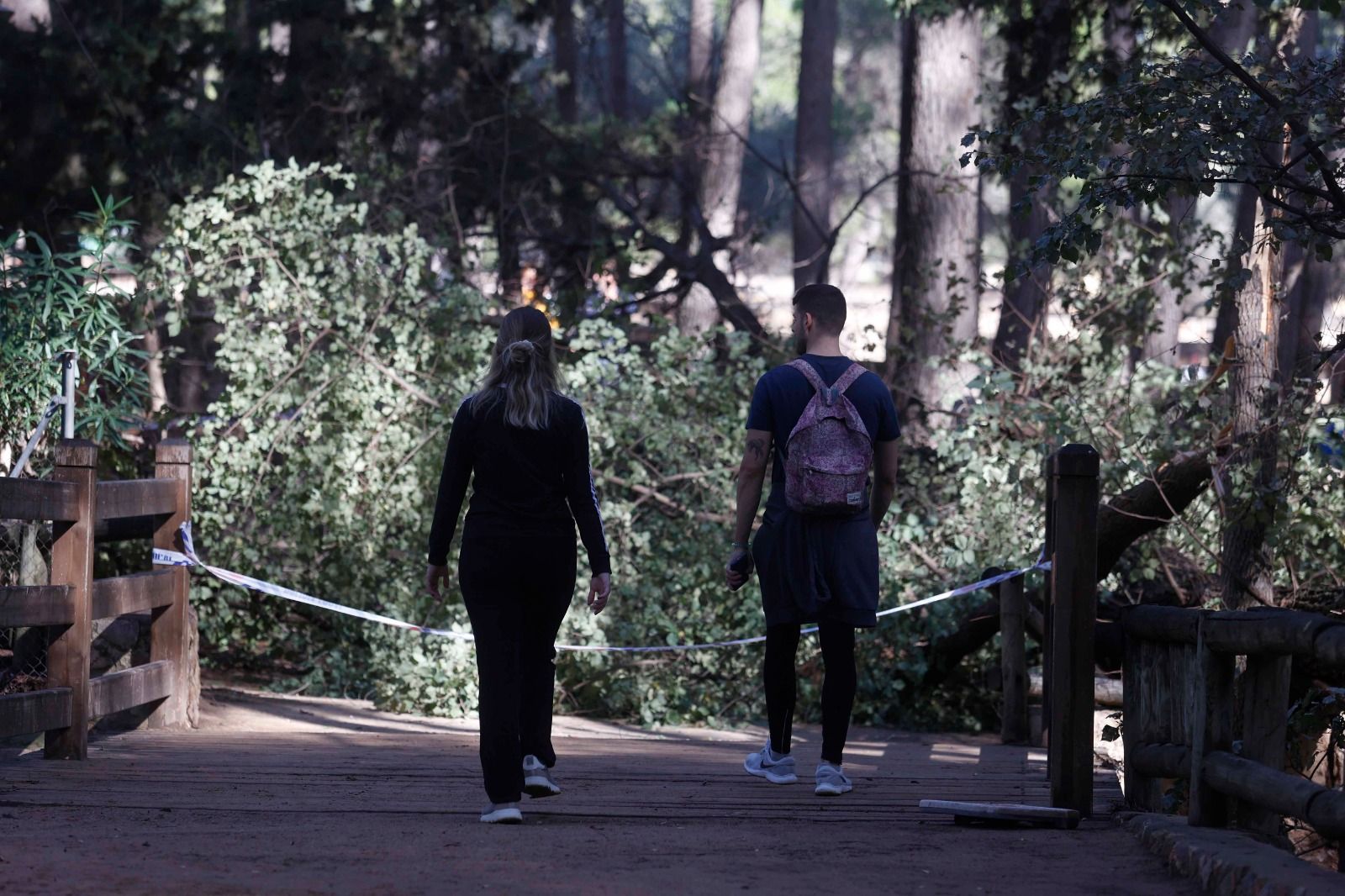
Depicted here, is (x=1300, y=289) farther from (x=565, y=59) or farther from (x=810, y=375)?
(x=810, y=375)

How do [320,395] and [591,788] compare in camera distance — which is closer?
[591,788]

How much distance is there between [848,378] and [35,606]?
356 centimetres

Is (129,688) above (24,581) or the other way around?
the other way around

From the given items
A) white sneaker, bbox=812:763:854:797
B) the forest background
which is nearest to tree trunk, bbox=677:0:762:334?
the forest background

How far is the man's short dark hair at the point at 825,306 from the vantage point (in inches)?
247

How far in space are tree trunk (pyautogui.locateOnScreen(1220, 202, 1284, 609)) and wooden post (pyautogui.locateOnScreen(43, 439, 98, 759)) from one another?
6282mm

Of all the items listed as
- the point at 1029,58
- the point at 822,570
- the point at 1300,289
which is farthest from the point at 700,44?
the point at 822,570

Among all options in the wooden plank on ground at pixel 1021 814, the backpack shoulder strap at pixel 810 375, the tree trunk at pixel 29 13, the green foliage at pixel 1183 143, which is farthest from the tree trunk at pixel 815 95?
the wooden plank on ground at pixel 1021 814

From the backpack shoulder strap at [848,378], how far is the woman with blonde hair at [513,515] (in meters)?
1.06

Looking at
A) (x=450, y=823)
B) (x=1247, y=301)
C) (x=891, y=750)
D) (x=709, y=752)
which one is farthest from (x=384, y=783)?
(x=1247, y=301)

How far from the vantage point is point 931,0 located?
1416 centimetres

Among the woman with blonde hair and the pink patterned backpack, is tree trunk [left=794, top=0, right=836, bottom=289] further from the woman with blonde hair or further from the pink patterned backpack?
the woman with blonde hair

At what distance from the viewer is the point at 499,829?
5.27 metres

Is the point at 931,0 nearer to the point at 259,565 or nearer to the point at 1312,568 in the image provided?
the point at 1312,568
